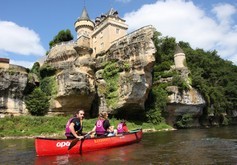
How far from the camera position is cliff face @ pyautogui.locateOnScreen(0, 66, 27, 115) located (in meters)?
29.4

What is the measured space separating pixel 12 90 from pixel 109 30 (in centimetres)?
1729

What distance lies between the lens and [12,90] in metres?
30.2

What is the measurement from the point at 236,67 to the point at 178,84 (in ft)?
74.7

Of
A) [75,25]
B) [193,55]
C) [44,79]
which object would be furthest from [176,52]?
[44,79]

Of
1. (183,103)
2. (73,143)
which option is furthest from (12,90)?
(183,103)

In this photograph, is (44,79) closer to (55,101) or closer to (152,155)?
(55,101)

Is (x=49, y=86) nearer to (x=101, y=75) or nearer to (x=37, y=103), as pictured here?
(x=37, y=103)

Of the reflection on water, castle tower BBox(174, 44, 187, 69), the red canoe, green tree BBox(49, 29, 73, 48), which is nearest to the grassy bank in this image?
the red canoe

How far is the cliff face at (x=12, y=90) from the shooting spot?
2941 centimetres

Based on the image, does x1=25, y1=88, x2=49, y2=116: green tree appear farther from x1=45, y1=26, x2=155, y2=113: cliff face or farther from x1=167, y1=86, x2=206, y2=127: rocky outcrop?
x1=167, y1=86, x2=206, y2=127: rocky outcrop

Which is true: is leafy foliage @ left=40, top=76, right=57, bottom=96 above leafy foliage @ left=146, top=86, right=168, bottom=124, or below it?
above

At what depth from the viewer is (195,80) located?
3909 cm

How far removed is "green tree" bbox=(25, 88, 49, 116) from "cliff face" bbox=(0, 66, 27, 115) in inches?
30.8

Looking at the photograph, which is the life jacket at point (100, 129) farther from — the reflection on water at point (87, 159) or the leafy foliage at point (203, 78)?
the leafy foliage at point (203, 78)
